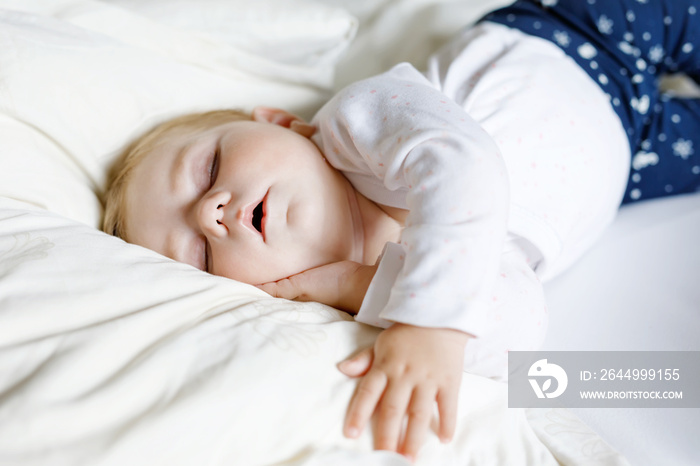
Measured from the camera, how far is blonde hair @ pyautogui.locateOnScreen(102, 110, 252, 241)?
992 mm

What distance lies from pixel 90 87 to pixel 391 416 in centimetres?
80

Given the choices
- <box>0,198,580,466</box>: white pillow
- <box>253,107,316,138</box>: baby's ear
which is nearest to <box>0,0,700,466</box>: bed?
<box>0,198,580,466</box>: white pillow

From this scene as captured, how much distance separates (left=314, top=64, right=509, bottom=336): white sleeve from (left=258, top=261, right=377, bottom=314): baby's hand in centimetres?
7

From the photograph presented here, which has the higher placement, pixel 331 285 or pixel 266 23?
pixel 266 23

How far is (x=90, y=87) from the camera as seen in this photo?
3.39 feet

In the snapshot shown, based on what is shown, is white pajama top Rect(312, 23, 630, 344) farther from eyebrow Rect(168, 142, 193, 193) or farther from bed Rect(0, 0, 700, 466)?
eyebrow Rect(168, 142, 193, 193)

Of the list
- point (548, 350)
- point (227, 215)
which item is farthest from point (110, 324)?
point (548, 350)

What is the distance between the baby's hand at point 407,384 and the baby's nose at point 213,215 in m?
0.31

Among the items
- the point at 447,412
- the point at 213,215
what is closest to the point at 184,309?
the point at 213,215

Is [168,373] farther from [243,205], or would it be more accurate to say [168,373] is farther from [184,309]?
[243,205]

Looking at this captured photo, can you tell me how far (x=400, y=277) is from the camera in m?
0.73

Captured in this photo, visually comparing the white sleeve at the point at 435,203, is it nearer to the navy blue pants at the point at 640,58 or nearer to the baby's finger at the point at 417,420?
the baby's finger at the point at 417,420

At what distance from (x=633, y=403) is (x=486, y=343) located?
0.77ft

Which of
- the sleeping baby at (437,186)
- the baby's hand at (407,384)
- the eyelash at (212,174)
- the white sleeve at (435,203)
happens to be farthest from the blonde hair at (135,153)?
the baby's hand at (407,384)
